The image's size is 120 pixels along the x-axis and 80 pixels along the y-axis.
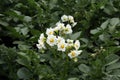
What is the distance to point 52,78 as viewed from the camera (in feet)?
6.72

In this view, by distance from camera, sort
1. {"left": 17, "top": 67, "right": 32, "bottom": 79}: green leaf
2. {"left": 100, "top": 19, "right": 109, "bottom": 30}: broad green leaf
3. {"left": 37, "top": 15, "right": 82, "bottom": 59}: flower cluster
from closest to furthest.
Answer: {"left": 37, "top": 15, "right": 82, "bottom": 59}: flower cluster
{"left": 17, "top": 67, "right": 32, "bottom": 79}: green leaf
{"left": 100, "top": 19, "right": 109, "bottom": 30}: broad green leaf

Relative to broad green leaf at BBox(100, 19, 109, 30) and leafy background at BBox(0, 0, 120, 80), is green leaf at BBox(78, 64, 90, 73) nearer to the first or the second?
leafy background at BBox(0, 0, 120, 80)

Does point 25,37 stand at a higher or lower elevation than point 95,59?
higher

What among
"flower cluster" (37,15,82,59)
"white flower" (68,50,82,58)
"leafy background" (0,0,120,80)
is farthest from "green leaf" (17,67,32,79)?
"white flower" (68,50,82,58)

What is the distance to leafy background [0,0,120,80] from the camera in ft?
6.84

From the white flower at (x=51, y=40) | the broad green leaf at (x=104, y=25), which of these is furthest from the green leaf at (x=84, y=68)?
the broad green leaf at (x=104, y=25)

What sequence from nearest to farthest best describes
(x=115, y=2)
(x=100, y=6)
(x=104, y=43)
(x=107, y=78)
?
(x=107, y=78) < (x=104, y=43) < (x=100, y=6) < (x=115, y=2)

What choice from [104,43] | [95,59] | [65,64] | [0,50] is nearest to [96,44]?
[104,43]

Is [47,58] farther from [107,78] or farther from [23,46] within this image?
[107,78]

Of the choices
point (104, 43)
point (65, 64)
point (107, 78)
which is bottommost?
point (107, 78)

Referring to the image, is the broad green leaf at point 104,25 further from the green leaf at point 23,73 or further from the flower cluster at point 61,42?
the green leaf at point 23,73

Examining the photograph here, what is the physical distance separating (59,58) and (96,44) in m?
0.36

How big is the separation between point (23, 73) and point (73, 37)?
1.32ft

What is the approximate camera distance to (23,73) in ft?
7.04
